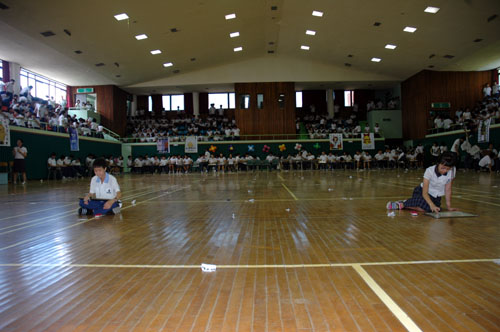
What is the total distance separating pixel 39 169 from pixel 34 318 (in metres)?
19.5

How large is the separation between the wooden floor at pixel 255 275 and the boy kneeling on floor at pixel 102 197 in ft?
2.24

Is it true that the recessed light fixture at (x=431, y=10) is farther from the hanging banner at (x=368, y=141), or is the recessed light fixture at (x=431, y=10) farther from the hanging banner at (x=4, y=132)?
the hanging banner at (x=4, y=132)

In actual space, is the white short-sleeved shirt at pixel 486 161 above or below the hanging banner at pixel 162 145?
below

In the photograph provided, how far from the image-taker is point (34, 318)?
6.16 feet

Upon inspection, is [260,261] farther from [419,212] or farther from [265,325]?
[419,212]

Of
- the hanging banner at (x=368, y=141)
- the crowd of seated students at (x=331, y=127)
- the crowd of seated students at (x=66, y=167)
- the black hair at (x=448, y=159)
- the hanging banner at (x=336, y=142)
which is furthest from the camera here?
the crowd of seated students at (x=331, y=127)

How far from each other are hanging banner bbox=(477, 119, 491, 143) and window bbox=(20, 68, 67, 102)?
26.5 m

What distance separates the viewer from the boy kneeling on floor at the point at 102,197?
5375 mm

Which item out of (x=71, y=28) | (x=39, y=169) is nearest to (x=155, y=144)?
(x=39, y=169)

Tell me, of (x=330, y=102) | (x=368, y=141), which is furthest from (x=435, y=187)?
(x=330, y=102)

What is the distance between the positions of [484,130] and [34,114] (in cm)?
2411

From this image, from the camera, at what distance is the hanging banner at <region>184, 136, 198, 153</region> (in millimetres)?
26375

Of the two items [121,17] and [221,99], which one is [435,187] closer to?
[121,17]

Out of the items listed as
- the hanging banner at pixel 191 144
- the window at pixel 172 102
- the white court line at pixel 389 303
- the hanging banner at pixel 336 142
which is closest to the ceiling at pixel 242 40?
the window at pixel 172 102
